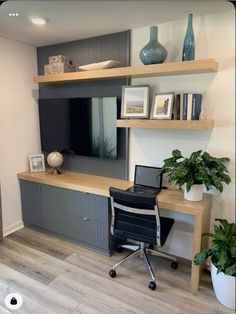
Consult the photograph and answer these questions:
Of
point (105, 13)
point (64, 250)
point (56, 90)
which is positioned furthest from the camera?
point (56, 90)

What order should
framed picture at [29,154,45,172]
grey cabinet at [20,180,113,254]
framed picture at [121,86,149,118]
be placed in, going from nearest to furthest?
framed picture at [121,86,149,118], grey cabinet at [20,180,113,254], framed picture at [29,154,45,172]

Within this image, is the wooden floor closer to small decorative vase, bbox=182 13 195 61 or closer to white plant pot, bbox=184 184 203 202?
white plant pot, bbox=184 184 203 202

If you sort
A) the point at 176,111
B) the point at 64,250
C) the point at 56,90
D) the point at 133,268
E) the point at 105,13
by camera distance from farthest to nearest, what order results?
the point at 56,90, the point at 64,250, the point at 133,268, the point at 176,111, the point at 105,13

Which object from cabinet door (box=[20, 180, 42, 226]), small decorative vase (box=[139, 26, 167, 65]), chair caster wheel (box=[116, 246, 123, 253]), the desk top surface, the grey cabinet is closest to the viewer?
the desk top surface

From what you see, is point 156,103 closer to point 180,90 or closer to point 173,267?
point 180,90

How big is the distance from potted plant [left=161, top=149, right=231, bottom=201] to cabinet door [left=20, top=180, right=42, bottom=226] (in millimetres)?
1520

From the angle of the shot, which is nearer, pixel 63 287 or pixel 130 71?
pixel 63 287

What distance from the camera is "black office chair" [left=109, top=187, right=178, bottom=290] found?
73.8 inches

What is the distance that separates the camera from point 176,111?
2.11 meters

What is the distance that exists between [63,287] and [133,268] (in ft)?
2.10

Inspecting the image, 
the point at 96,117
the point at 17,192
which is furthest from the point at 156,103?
the point at 17,192

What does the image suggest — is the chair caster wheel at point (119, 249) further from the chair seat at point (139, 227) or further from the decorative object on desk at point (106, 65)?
the decorative object on desk at point (106, 65)

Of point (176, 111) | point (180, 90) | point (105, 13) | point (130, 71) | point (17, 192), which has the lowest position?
point (17, 192)

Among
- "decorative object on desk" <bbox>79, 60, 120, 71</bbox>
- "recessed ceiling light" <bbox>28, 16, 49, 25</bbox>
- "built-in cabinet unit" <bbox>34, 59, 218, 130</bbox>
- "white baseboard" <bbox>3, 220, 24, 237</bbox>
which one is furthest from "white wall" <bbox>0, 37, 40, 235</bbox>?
"decorative object on desk" <bbox>79, 60, 120, 71</bbox>
